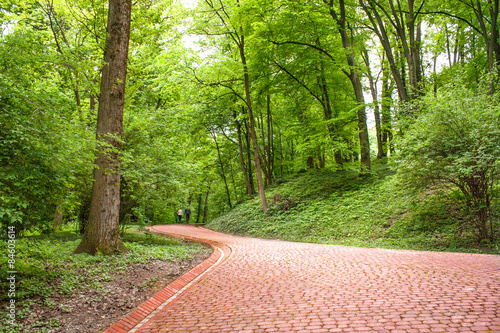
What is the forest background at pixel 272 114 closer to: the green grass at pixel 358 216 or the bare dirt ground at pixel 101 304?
the green grass at pixel 358 216

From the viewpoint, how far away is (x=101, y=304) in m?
4.27

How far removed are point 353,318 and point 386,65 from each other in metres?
21.5

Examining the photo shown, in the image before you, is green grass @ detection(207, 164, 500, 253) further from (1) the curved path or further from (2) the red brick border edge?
(2) the red brick border edge

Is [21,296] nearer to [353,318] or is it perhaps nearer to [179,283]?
[179,283]

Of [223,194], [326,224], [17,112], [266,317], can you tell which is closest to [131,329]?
[266,317]

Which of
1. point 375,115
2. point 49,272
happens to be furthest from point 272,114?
point 49,272

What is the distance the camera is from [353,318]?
3557 mm

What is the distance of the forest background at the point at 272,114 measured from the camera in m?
4.23

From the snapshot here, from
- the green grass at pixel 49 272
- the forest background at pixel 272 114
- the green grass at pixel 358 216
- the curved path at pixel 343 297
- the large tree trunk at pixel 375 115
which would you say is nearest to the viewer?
the curved path at pixel 343 297

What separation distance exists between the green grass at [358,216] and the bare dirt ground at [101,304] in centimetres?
709

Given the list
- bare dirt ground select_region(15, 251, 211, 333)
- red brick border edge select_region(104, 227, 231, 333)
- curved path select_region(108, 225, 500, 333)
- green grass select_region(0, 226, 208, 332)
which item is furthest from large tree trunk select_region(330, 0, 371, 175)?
green grass select_region(0, 226, 208, 332)

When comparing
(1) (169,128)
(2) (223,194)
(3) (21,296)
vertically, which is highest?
(1) (169,128)

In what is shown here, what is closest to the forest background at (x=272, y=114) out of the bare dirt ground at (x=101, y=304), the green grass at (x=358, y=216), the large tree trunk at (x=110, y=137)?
the green grass at (x=358, y=216)

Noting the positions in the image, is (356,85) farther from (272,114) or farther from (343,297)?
(343,297)
